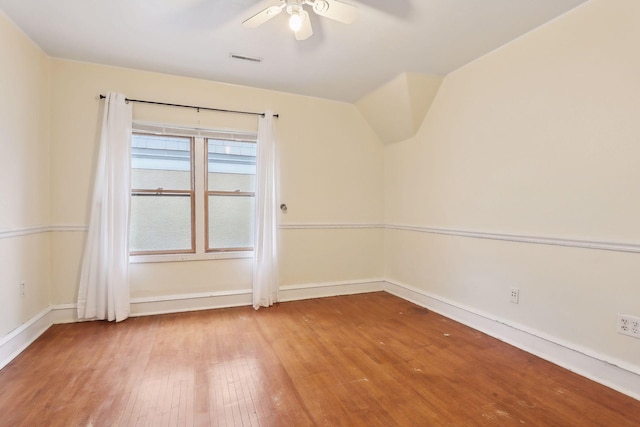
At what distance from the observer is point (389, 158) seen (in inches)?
159

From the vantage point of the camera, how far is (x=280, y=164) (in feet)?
11.7

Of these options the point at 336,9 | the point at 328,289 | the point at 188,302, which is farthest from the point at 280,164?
the point at 336,9

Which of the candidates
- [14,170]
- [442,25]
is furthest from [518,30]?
[14,170]

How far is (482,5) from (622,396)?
2.55m

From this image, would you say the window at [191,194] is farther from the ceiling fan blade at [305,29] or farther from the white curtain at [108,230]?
the ceiling fan blade at [305,29]

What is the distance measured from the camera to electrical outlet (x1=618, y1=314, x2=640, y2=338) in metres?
1.80

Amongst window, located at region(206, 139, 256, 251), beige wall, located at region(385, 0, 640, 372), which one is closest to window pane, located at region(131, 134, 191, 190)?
window, located at region(206, 139, 256, 251)

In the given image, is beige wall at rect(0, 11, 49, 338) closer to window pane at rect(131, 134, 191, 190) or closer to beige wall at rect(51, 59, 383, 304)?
beige wall at rect(51, 59, 383, 304)

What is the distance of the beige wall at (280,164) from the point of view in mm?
2871

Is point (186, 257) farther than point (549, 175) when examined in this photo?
Yes

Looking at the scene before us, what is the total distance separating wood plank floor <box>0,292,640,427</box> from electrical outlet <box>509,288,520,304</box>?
1.20 feet

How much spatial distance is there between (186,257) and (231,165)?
113cm

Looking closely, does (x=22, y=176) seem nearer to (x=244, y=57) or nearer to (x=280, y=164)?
(x=244, y=57)

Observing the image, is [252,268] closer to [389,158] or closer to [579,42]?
[389,158]
